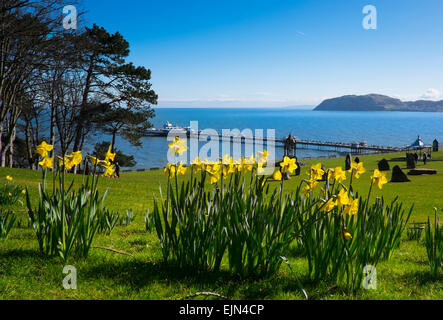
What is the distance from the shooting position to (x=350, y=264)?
3.48 meters

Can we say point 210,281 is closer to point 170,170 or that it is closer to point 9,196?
point 170,170

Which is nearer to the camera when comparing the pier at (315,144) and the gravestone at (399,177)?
the gravestone at (399,177)

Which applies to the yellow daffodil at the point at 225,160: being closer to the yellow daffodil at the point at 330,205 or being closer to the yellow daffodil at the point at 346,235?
the yellow daffodil at the point at 330,205

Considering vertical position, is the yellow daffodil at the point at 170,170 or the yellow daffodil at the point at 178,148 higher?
the yellow daffodil at the point at 178,148

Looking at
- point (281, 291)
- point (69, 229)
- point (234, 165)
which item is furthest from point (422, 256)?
point (69, 229)

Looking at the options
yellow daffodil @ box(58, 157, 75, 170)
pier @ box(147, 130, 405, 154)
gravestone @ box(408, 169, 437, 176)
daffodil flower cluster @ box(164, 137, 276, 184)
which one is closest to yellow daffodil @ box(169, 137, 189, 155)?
daffodil flower cluster @ box(164, 137, 276, 184)

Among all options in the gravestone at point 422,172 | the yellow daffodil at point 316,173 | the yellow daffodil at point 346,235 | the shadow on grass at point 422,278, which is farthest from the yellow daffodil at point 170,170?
the gravestone at point 422,172

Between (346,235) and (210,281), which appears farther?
(210,281)

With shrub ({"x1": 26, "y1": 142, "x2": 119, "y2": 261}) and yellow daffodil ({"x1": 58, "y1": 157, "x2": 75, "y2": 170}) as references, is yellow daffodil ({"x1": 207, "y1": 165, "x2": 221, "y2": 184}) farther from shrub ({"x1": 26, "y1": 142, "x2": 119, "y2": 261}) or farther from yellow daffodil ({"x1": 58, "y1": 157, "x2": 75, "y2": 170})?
yellow daffodil ({"x1": 58, "y1": 157, "x2": 75, "y2": 170})

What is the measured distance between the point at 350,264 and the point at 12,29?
1612cm

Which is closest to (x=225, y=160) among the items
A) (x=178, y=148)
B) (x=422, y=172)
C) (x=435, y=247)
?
(x=178, y=148)

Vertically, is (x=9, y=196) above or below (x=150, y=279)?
above

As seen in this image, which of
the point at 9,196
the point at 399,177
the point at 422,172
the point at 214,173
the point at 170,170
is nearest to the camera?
the point at 214,173

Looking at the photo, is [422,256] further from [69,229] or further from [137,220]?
[137,220]
